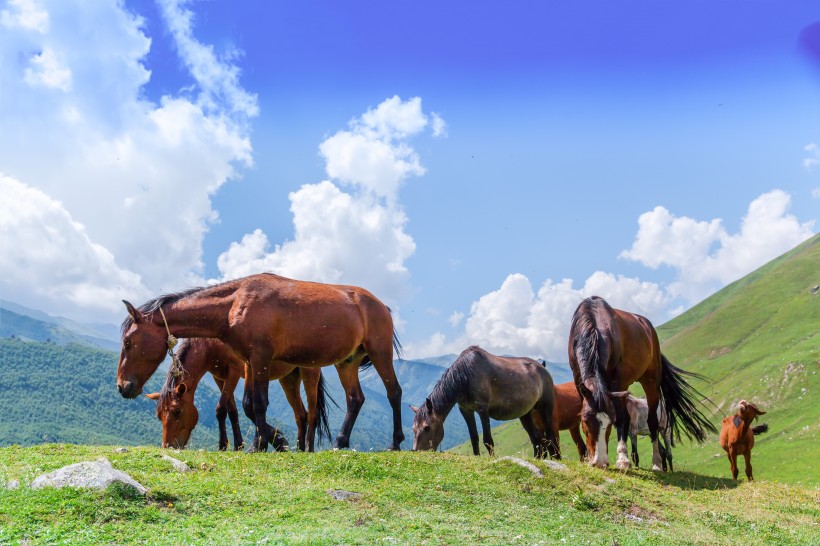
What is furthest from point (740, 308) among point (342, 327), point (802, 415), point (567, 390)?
point (342, 327)

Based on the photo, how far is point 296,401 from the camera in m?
16.1

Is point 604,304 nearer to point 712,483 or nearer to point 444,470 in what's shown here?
point 712,483

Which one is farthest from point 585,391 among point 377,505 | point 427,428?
point 377,505

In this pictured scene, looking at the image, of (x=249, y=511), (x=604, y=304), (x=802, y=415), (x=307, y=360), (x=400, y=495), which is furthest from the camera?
(x=802, y=415)

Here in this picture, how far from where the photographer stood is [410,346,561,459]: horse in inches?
677

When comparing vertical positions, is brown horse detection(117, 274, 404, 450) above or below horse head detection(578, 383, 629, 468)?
above

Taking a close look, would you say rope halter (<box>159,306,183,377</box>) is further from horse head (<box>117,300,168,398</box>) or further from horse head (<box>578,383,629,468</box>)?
horse head (<box>578,383,629,468</box>)

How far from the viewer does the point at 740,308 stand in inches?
7402

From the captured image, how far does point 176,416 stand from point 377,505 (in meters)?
8.51

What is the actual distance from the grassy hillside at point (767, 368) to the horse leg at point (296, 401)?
4479 centimetres

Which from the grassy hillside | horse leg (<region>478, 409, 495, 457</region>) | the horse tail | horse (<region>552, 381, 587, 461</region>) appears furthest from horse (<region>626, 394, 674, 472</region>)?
the grassy hillside

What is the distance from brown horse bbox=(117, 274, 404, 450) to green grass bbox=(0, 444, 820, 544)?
1893 millimetres

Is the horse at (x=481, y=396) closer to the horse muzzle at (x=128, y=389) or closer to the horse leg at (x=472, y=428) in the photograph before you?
the horse leg at (x=472, y=428)

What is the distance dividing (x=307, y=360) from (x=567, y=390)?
44.1ft
